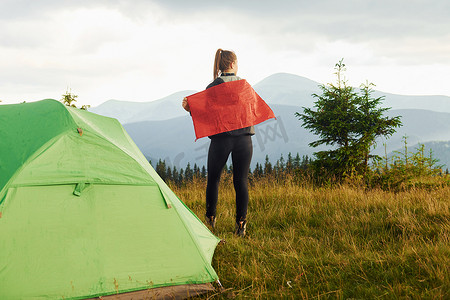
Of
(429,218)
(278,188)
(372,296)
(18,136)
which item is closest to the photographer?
(372,296)

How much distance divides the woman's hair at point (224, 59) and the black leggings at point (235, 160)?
0.97 meters

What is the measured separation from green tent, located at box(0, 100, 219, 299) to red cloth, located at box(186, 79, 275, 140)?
1.20m

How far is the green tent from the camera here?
8.91ft

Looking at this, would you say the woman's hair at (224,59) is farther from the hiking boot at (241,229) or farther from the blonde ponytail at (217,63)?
the hiking boot at (241,229)

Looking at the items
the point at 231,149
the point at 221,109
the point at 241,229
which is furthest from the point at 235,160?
the point at 241,229

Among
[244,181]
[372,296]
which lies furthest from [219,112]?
[372,296]

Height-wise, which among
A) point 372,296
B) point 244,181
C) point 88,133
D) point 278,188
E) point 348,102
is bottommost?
point 372,296

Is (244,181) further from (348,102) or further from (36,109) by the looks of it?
(348,102)

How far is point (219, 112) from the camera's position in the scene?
422 cm

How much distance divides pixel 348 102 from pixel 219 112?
734 cm

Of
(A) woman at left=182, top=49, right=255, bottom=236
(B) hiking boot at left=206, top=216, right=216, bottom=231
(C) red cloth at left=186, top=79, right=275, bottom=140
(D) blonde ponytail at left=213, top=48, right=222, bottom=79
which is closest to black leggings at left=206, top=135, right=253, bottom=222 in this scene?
(A) woman at left=182, top=49, right=255, bottom=236

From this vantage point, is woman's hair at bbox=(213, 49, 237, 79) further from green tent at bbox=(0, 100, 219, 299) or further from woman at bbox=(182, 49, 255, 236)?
green tent at bbox=(0, 100, 219, 299)

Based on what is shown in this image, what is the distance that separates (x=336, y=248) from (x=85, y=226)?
2.84m

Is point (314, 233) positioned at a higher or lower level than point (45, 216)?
lower
